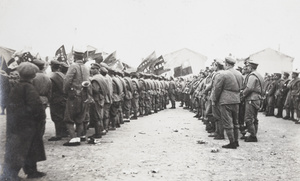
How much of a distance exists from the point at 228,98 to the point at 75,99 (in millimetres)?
3899

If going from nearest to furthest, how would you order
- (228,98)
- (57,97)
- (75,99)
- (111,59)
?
(228,98), (75,99), (57,97), (111,59)

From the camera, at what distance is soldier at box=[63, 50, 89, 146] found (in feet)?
25.2

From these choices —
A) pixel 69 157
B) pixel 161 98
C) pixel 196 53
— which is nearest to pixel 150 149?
pixel 69 157

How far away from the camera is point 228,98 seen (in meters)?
7.65

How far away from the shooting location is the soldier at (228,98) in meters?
7.58

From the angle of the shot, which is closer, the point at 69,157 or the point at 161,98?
the point at 69,157

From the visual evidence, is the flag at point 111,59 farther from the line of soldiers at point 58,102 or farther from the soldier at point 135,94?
the soldier at point 135,94

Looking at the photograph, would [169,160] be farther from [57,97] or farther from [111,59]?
[111,59]

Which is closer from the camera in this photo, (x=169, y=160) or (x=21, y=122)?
(x=21, y=122)

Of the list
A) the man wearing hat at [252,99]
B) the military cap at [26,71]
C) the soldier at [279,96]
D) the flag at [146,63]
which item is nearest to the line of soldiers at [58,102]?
the military cap at [26,71]

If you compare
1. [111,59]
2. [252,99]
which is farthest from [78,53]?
[111,59]

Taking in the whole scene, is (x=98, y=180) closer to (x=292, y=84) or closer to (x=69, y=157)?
(x=69, y=157)

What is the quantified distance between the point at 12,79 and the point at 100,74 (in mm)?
3264

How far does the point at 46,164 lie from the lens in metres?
5.89
